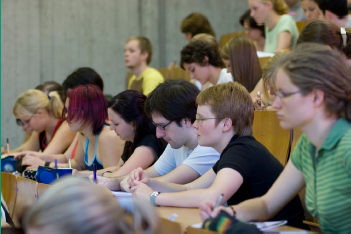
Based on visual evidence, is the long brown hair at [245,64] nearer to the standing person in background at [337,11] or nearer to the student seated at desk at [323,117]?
the standing person in background at [337,11]

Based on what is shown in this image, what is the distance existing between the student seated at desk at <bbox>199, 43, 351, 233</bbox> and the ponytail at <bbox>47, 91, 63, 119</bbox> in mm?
2859

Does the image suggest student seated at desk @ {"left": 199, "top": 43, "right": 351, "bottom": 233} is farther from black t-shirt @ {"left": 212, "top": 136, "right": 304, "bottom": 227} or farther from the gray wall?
the gray wall

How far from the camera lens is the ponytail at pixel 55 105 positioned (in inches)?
155

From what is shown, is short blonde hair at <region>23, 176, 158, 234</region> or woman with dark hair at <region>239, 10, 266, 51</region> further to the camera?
woman with dark hair at <region>239, 10, 266, 51</region>

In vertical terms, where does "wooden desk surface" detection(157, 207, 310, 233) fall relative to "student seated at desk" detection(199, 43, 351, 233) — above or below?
below

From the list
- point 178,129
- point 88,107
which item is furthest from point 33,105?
point 178,129

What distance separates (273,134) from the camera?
2357 millimetres

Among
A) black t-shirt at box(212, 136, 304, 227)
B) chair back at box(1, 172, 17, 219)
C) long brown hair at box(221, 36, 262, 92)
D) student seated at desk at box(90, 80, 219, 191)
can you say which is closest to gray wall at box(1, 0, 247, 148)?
chair back at box(1, 172, 17, 219)

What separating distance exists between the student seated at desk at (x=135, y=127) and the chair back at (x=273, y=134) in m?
0.68

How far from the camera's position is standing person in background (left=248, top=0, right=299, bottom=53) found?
13.9 feet

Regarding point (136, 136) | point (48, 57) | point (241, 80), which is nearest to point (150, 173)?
point (136, 136)

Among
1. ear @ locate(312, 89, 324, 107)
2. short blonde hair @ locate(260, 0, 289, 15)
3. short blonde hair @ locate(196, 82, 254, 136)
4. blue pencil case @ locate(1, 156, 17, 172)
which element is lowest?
blue pencil case @ locate(1, 156, 17, 172)

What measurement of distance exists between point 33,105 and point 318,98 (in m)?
3.07

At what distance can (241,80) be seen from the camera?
3324 mm
